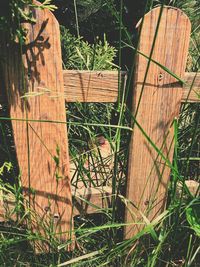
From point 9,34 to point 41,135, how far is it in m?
0.44

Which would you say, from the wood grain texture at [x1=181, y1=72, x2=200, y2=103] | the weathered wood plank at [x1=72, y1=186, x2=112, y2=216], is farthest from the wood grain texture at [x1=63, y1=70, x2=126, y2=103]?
the weathered wood plank at [x1=72, y1=186, x2=112, y2=216]

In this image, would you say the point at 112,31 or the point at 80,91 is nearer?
the point at 80,91

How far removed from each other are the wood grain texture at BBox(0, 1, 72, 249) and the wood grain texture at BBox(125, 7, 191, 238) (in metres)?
0.30

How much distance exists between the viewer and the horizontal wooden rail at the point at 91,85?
1462mm

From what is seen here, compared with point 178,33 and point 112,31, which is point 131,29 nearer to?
point 112,31

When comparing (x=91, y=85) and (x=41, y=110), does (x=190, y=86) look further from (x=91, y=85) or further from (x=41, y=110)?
(x=41, y=110)

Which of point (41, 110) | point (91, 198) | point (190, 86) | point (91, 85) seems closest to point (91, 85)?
point (91, 85)

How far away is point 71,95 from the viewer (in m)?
1.50

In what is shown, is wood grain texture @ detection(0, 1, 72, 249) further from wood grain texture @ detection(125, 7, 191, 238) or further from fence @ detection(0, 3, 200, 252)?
wood grain texture @ detection(125, 7, 191, 238)

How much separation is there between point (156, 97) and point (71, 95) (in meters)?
0.35

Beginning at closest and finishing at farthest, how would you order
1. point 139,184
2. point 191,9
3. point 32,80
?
point 32,80 < point 139,184 < point 191,9

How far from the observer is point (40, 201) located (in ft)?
5.52

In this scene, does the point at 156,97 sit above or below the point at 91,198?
above

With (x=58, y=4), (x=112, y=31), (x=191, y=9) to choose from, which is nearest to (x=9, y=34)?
(x=58, y=4)
